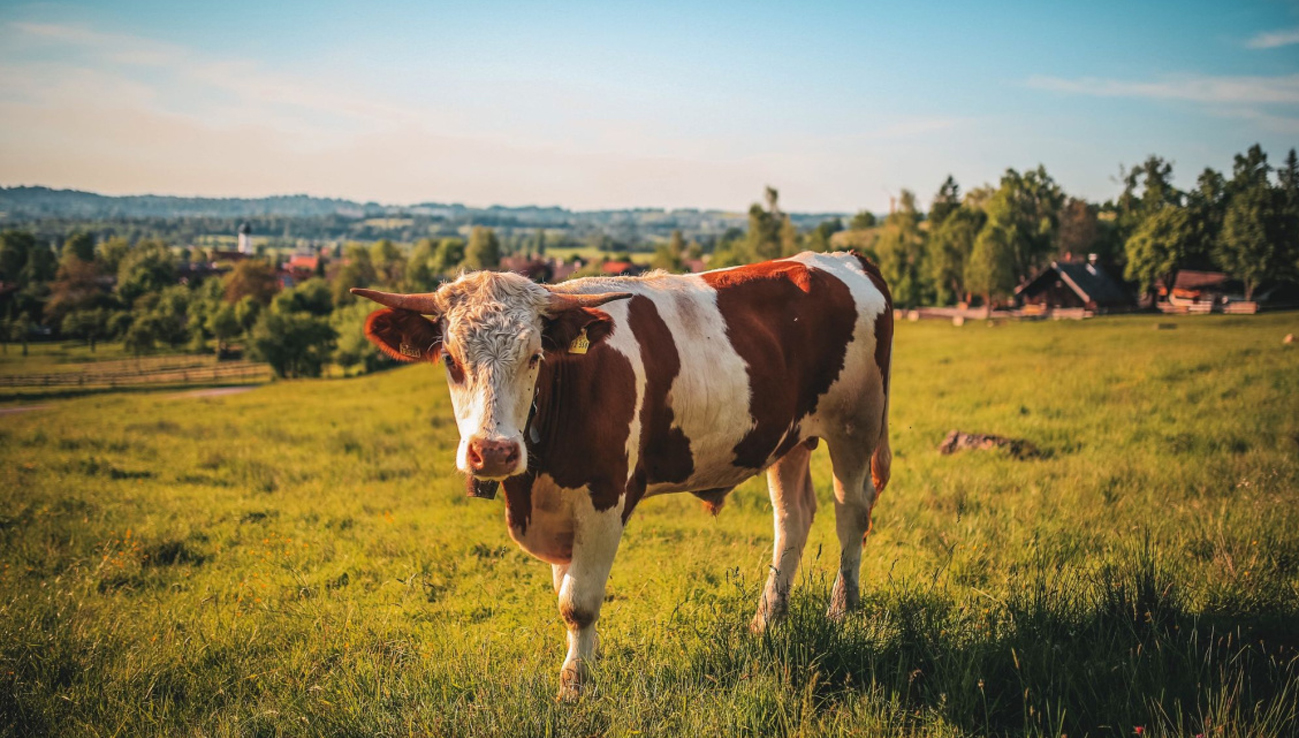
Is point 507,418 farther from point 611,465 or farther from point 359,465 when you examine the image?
point 359,465

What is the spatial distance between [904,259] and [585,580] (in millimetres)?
66402

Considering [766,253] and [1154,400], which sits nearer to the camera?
[1154,400]

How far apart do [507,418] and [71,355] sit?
2175 inches

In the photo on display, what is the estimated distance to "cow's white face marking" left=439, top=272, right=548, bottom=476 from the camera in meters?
3.68

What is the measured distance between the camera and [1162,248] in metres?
52.1

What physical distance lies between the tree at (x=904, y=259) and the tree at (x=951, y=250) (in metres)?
3.13

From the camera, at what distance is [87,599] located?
5.86 meters

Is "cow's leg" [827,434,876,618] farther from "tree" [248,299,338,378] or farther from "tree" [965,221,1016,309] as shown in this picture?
"tree" [248,299,338,378]

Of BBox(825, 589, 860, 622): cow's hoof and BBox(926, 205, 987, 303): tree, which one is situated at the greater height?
BBox(926, 205, 987, 303): tree

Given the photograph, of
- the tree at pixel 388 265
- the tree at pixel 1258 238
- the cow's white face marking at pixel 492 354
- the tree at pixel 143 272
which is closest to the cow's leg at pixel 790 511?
the cow's white face marking at pixel 492 354

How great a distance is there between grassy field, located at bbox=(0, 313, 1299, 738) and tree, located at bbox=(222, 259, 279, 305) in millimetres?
87764

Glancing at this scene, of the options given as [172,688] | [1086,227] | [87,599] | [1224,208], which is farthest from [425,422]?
[1086,227]

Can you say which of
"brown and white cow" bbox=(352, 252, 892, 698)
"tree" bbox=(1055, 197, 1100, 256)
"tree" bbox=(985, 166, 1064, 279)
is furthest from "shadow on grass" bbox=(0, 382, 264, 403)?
"tree" bbox=(1055, 197, 1100, 256)

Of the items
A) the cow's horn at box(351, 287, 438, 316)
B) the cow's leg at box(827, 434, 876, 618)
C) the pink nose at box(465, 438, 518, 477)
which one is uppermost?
the cow's horn at box(351, 287, 438, 316)
